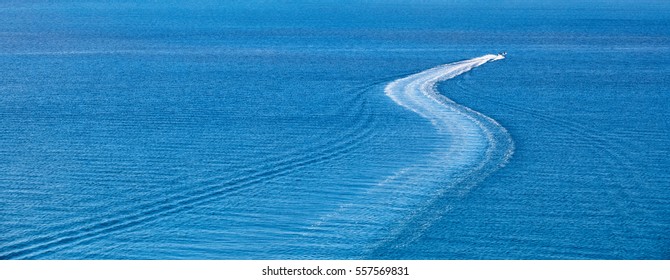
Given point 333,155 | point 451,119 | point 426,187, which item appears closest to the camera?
point 426,187

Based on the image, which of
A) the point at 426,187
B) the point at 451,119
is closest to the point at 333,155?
the point at 426,187

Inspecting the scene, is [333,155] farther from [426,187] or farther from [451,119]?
[451,119]

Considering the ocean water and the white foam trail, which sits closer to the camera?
the ocean water

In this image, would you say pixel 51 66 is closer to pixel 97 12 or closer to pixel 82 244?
pixel 82 244

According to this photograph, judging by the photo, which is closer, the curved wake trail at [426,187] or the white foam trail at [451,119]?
the curved wake trail at [426,187]

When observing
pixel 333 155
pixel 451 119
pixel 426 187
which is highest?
pixel 451 119

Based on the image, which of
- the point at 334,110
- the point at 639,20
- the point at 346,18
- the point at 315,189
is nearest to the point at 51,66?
the point at 334,110
